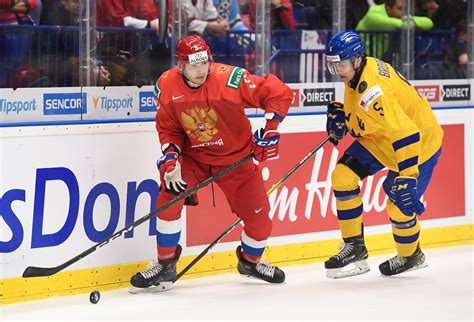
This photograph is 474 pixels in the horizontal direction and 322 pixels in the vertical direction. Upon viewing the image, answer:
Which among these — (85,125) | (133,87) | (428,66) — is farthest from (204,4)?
(428,66)

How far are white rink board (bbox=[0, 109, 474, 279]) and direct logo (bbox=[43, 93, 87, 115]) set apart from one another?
10 centimetres

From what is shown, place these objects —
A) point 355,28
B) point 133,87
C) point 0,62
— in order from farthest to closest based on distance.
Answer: point 355,28 → point 133,87 → point 0,62

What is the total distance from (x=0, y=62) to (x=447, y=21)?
10.7 feet

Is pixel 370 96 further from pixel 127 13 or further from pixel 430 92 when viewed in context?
pixel 430 92

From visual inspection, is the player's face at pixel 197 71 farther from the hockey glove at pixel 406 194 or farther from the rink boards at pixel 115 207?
the hockey glove at pixel 406 194

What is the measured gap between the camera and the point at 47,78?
627cm

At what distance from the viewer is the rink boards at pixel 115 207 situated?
5.98 m

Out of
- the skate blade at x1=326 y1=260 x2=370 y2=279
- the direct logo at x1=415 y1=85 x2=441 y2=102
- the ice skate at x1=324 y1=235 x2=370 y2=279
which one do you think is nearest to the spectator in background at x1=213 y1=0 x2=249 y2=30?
the direct logo at x1=415 y1=85 x2=441 y2=102

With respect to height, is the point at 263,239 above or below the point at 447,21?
below

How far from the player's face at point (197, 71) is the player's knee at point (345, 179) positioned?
0.96 meters

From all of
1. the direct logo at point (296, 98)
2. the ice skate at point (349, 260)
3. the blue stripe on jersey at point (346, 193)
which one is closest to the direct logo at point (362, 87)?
the blue stripe on jersey at point (346, 193)

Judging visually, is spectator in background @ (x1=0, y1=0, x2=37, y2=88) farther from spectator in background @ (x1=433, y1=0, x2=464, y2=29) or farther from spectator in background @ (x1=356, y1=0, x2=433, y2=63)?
spectator in background @ (x1=433, y1=0, x2=464, y2=29)

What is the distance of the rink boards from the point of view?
5984 millimetres

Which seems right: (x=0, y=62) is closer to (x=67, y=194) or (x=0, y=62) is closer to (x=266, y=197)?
(x=67, y=194)
